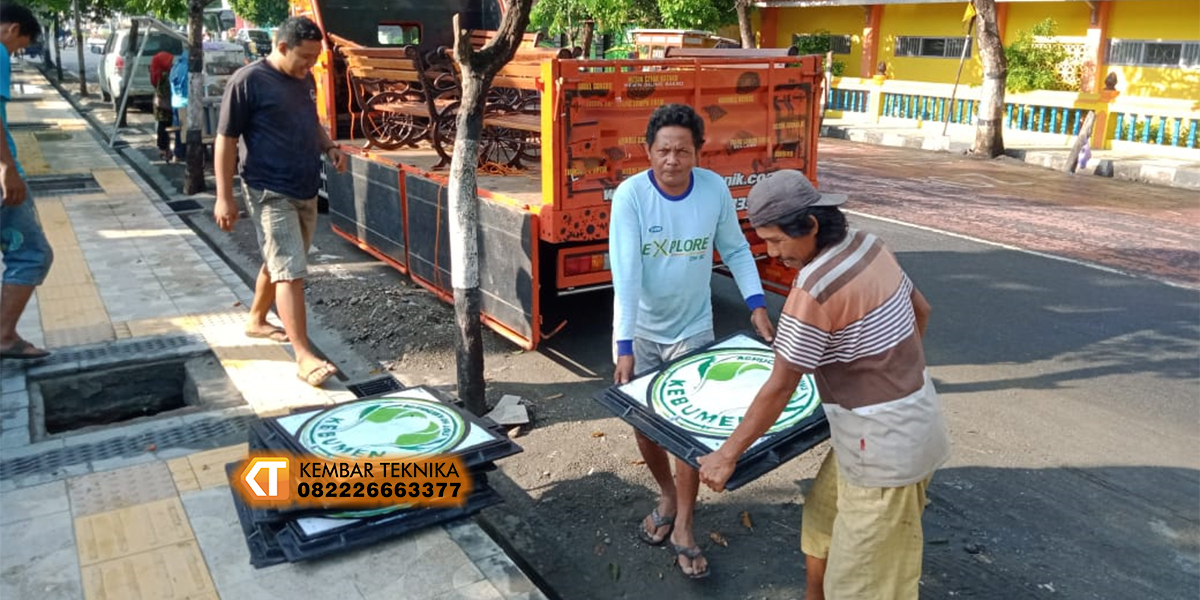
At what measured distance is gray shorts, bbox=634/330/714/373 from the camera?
3.74 meters

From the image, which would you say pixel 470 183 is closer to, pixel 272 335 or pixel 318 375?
pixel 318 375

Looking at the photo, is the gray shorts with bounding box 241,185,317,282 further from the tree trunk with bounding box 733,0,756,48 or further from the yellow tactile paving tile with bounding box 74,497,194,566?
the tree trunk with bounding box 733,0,756,48

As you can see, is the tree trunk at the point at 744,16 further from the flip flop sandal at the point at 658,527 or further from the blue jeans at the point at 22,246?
the flip flop sandal at the point at 658,527

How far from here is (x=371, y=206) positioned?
7711mm

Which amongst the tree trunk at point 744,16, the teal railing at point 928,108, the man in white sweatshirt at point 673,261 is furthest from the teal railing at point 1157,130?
the man in white sweatshirt at point 673,261

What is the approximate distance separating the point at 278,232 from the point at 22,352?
5.27ft

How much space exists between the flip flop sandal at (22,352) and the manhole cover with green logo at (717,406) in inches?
141

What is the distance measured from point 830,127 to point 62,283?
17.5 metres

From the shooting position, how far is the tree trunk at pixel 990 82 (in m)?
16.4

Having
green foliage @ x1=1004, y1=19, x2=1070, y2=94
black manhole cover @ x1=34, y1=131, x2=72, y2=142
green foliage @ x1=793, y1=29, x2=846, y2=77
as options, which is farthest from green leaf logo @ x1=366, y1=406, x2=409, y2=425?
green foliage @ x1=793, y1=29, x2=846, y2=77

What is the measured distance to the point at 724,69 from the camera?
5.69 metres

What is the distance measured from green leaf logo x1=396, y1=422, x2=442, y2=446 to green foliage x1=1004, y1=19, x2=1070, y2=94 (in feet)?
60.3

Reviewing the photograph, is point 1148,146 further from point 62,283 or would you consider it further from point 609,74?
point 62,283

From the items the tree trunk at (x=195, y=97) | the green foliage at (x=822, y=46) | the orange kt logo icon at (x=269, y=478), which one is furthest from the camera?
the green foliage at (x=822, y=46)
